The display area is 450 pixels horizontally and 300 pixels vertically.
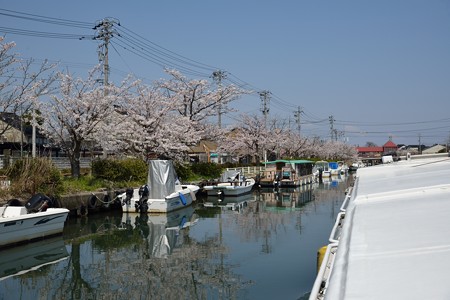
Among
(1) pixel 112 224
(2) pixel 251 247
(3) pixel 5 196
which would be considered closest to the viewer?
(2) pixel 251 247

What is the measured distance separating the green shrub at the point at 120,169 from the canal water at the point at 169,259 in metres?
3.70

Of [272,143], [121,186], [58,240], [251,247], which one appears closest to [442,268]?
Result: [251,247]

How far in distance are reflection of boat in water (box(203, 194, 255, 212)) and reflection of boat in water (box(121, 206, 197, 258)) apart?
2232mm

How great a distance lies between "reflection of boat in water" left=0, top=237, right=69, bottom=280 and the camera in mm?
9352

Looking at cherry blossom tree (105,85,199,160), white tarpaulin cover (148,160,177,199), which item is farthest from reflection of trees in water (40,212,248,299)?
cherry blossom tree (105,85,199,160)

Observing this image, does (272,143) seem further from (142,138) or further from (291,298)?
(291,298)

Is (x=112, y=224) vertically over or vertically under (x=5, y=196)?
under

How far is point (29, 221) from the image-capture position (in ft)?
37.1

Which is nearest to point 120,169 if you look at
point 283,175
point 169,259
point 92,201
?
point 92,201

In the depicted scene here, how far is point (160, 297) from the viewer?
24.7ft

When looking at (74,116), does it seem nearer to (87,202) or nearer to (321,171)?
(87,202)

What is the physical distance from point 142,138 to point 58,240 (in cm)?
1201

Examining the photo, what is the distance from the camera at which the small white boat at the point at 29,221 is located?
10.7 meters

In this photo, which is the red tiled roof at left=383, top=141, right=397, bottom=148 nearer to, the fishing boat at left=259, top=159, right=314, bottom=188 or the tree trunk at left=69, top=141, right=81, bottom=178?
the fishing boat at left=259, top=159, right=314, bottom=188
